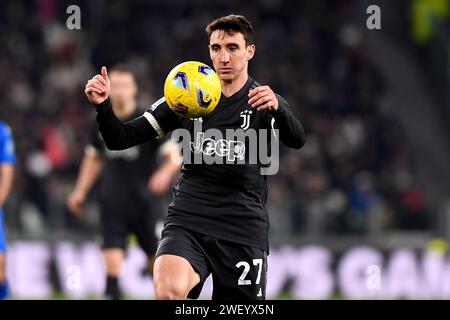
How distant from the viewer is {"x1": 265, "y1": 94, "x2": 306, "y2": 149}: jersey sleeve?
6191mm

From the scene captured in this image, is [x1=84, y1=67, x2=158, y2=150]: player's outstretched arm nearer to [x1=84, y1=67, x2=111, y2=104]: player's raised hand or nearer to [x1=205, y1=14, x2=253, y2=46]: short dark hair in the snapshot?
[x1=84, y1=67, x2=111, y2=104]: player's raised hand

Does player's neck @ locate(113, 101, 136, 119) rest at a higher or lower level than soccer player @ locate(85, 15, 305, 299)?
higher

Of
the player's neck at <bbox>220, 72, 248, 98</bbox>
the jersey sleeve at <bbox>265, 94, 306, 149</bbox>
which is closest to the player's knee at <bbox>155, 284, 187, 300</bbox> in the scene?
the jersey sleeve at <bbox>265, 94, 306, 149</bbox>

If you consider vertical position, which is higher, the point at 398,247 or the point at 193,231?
the point at 193,231

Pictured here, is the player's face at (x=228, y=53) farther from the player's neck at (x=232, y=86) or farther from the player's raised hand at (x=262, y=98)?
the player's raised hand at (x=262, y=98)

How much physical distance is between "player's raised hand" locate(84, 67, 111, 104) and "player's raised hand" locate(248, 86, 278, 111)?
0.85 metres

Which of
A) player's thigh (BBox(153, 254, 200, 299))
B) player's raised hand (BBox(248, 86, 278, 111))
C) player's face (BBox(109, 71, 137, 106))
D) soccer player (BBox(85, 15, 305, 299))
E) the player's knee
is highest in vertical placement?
player's face (BBox(109, 71, 137, 106))

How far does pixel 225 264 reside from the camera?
635 centimetres

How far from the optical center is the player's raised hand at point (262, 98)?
6031mm

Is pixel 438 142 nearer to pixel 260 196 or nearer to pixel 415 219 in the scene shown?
pixel 415 219

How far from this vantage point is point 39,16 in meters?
20.4
